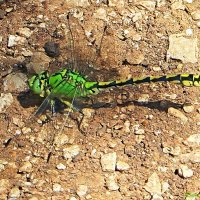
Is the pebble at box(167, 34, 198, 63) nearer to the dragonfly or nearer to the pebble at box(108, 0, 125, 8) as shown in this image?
the dragonfly

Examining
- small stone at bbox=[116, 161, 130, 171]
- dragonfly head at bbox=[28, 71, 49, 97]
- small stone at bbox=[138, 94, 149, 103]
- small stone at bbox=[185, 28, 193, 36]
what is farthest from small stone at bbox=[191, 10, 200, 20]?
small stone at bbox=[116, 161, 130, 171]

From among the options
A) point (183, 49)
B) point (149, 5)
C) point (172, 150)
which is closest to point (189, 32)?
point (183, 49)

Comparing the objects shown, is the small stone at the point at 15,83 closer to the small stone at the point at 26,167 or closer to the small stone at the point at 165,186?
the small stone at the point at 26,167

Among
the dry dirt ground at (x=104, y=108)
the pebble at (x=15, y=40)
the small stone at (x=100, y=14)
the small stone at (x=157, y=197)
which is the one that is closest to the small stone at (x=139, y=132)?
the dry dirt ground at (x=104, y=108)

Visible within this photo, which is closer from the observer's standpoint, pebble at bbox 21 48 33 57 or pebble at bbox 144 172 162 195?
pebble at bbox 144 172 162 195

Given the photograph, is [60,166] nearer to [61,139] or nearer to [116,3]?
[61,139]

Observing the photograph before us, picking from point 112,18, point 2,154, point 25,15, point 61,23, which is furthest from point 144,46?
point 2,154

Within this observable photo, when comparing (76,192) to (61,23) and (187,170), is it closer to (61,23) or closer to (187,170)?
(187,170)
